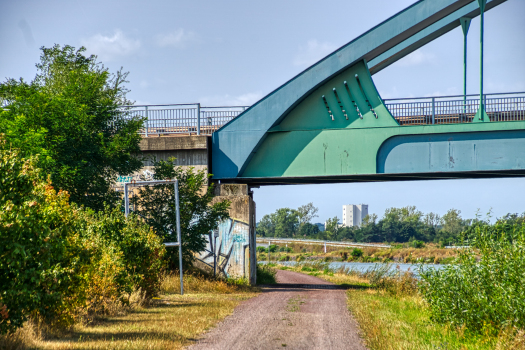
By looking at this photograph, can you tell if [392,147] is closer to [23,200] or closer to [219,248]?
[219,248]

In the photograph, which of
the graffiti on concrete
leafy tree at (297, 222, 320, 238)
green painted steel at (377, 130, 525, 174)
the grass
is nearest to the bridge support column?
the graffiti on concrete

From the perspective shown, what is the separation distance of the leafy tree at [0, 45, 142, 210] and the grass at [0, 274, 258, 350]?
6.12m

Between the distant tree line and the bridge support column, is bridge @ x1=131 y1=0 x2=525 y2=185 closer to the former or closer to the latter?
the bridge support column

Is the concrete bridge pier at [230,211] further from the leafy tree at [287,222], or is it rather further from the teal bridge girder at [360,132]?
the leafy tree at [287,222]

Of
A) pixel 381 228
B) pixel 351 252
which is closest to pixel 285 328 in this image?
pixel 351 252

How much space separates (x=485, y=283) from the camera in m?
9.79

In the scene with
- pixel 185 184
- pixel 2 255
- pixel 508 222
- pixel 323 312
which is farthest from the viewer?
pixel 185 184

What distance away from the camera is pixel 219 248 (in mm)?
23141

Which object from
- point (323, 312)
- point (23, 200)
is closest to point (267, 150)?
point (323, 312)

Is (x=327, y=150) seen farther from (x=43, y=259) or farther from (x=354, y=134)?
(x=43, y=259)

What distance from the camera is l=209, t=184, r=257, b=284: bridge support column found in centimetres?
2292

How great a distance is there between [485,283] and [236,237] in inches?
568

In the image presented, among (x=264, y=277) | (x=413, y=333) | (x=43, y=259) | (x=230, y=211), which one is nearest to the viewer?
(x=43, y=259)

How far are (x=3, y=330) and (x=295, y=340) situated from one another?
5108 millimetres
